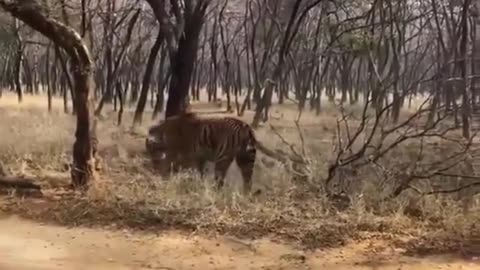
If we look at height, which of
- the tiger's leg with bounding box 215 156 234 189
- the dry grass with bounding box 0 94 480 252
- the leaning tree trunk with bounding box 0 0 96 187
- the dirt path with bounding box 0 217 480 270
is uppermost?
the leaning tree trunk with bounding box 0 0 96 187

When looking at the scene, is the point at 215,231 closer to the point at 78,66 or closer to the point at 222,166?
the point at 222,166

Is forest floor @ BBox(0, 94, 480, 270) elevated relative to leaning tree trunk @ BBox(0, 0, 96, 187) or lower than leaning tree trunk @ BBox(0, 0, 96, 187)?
lower

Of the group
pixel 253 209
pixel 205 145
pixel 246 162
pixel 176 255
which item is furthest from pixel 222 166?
pixel 176 255

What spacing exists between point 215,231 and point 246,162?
3006 mm

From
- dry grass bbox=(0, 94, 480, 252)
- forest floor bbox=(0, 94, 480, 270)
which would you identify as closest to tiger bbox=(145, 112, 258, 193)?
dry grass bbox=(0, 94, 480, 252)

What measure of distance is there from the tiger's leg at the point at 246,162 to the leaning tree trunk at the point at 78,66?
218 centimetres

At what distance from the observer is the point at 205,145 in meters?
11.7

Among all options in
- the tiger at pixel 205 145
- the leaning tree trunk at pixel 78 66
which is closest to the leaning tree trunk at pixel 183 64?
the tiger at pixel 205 145

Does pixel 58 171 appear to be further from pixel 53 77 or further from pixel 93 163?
pixel 53 77

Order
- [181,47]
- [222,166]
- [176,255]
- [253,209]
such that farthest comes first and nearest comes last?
[181,47]
[222,166]
[253,209]
[176,255]

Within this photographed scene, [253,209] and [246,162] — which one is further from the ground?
[246,162]

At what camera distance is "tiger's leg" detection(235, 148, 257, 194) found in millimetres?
11297

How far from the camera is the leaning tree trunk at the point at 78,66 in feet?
35.0

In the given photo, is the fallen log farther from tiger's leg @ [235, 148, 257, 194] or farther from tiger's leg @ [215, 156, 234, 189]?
tiger's leg @ [235, 148, 257, 194]
